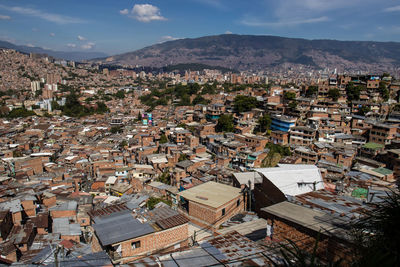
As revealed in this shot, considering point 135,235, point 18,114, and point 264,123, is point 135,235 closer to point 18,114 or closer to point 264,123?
point 264,123

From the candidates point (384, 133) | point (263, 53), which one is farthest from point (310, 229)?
point (263, 53)

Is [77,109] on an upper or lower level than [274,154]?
upper

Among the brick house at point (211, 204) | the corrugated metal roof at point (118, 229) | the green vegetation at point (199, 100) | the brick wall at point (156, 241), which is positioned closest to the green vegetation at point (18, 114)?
the green vegetation at point (199, 100)

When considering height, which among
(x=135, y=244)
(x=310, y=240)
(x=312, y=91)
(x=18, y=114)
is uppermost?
(x=312, y=91)

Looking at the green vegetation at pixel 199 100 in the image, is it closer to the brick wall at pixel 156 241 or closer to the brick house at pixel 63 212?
the brick house at pixel 63 212

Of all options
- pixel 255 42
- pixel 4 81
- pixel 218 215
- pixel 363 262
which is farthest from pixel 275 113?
pixel 255 42

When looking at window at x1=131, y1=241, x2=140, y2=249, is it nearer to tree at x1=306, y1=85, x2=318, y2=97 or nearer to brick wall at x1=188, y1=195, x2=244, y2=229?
brick wall at x1=188, y1=195, x2=244, y2=229
